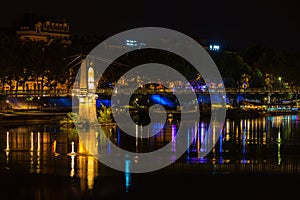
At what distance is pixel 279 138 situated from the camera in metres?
60.6

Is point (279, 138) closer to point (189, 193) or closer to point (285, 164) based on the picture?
point (285, 164)

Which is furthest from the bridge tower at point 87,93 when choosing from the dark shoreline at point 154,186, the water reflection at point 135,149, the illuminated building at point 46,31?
the illuminated building at point 46,31

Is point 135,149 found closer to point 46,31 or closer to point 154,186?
point 154,186

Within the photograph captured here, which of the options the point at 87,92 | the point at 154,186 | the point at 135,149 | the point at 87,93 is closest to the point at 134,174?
the point at 154,186

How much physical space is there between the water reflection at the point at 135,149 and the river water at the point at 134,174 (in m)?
0.05

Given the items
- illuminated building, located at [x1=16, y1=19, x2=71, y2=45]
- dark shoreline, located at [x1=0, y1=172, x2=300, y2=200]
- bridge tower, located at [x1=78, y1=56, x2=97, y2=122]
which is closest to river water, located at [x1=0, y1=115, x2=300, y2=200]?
dark shoreline, located at [x1=0, y1=172, x2=300, y2=200]

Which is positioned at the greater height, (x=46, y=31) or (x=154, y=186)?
(x=46, y=31)

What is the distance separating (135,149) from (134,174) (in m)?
13.2

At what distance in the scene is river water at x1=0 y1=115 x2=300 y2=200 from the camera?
3294 centimetres

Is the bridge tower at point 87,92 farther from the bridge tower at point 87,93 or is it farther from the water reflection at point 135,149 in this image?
the water reflection at point 135,149

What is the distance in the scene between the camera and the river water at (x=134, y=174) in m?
32.9

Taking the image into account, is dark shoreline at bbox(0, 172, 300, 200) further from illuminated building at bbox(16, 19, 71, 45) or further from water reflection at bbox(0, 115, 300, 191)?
illuminated building at bbox(16, 19, 71, 45)

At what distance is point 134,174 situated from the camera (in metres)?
37.1

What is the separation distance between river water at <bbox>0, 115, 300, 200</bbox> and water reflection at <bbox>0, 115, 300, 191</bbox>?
0.05 m
